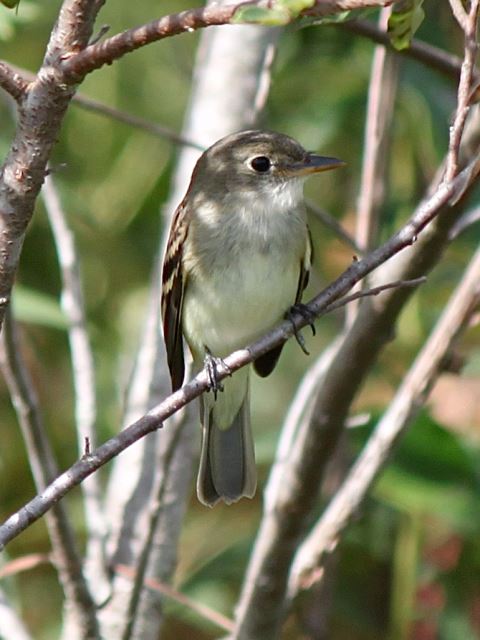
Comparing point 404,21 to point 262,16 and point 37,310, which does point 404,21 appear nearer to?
point 262,16

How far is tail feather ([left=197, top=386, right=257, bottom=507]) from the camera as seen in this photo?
3.66m

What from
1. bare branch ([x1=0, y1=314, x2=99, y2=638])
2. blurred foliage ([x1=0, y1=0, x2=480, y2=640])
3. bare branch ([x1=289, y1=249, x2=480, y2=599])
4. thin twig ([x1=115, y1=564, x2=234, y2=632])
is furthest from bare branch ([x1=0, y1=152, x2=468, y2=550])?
blurred foliage ([x1=0, y1=0, x2=480, y2=640])

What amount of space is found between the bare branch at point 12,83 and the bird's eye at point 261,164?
1.80 meters

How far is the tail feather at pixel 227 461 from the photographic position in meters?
3.66

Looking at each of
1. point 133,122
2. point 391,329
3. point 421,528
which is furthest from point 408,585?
point 133,122

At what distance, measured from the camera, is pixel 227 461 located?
3.72 m

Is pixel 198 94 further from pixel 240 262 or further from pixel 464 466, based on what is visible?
pixel 464 466

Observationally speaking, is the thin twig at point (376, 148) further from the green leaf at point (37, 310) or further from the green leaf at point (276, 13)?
the green leaf at point (276, 13)

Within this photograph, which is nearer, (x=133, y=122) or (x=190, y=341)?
(x=133, y=122)

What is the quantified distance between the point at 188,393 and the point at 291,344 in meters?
3.32

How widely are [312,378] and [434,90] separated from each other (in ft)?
5.49

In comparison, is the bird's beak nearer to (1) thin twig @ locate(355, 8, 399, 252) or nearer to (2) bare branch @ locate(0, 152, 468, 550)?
(1) thin twig @ locate(355, 8, 399, 252)

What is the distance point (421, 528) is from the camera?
4359mm

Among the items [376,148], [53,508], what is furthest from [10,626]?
[376,148]
